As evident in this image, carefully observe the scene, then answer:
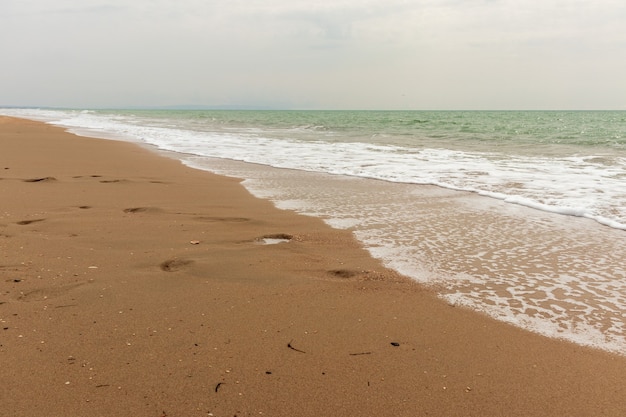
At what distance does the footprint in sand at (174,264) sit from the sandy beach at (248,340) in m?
0.02

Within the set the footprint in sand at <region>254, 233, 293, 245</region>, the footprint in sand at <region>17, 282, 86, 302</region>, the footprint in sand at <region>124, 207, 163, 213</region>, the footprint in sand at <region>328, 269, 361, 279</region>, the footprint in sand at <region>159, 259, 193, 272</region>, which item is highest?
the footprint in sand at <region>124, 207, 163, 213</region>

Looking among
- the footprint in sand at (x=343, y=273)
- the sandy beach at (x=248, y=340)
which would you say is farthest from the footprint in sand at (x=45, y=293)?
the footprint in sand at (x=343, y=273)

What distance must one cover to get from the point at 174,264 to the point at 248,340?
1.49 metres

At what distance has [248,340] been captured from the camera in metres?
2.76

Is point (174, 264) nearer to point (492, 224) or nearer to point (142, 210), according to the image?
point (142, 210)

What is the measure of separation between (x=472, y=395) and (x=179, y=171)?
8234 mm

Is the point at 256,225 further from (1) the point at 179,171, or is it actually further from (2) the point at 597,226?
(1) the point at 179,171

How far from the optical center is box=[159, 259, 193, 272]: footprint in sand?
12.8 ft

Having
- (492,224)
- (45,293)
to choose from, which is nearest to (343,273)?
(45,293)

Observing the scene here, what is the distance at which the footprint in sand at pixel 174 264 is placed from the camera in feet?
12.8

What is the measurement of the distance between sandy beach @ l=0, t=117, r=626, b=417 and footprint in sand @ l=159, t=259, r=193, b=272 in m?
0.02

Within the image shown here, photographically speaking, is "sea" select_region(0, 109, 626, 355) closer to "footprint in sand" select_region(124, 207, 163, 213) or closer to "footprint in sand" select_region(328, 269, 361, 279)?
"footprint in sand" select_region(328, 269, 361, 279)

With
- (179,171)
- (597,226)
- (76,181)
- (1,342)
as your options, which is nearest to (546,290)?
(597,226)

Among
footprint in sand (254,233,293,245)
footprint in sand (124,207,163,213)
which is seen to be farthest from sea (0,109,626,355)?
footprint in sand (124,207,163,213)
